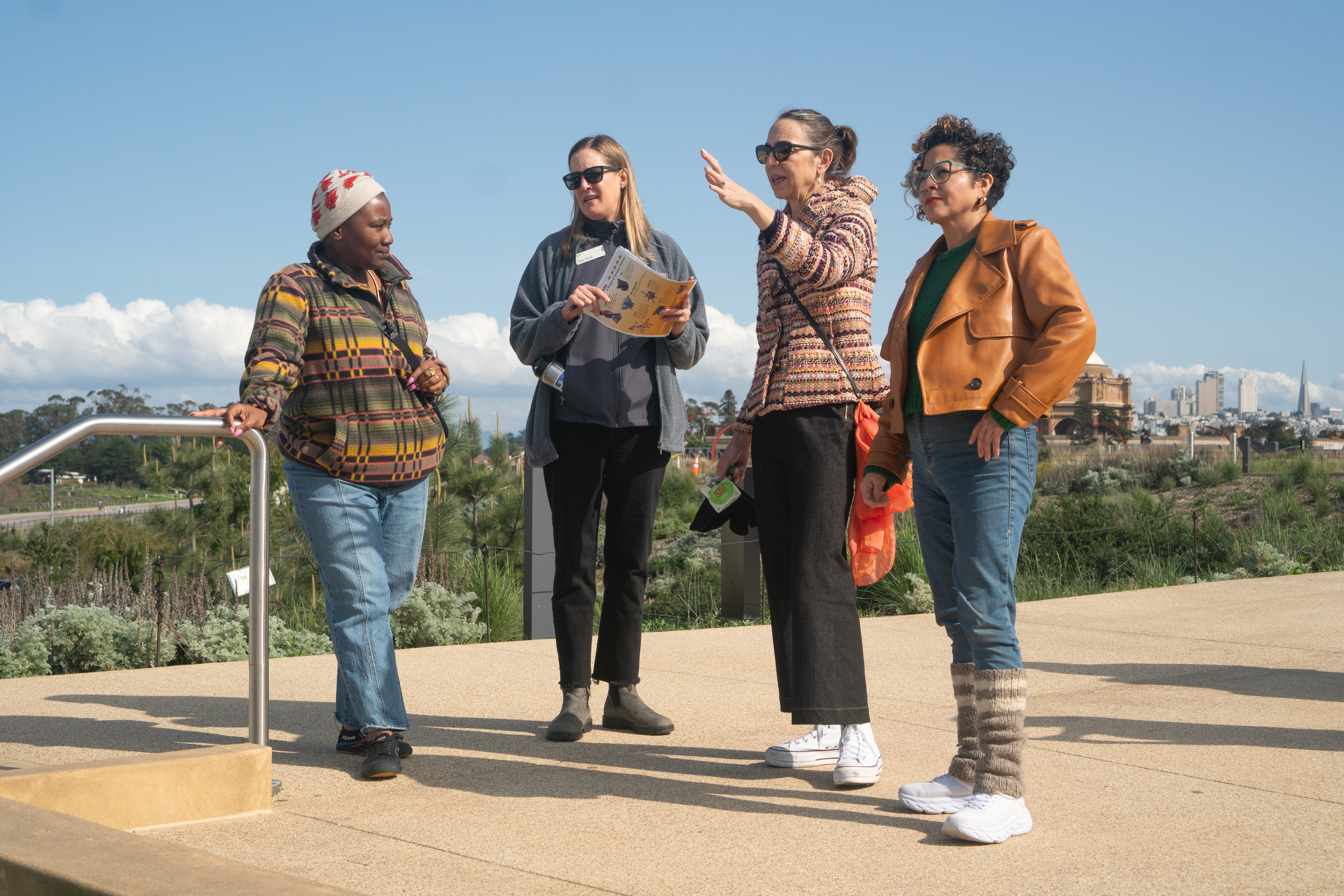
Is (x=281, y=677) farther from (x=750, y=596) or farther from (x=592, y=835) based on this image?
(x=750, y=596)

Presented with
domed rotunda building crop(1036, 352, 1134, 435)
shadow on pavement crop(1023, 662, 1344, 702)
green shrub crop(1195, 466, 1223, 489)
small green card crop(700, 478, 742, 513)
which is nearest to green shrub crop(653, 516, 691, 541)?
green shrub crop(1195, 466, 1223, 489)

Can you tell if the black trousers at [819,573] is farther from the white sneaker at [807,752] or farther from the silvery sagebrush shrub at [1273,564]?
the silvery sagebrush shrub at [1273,564]

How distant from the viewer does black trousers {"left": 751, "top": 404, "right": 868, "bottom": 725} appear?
127 inches

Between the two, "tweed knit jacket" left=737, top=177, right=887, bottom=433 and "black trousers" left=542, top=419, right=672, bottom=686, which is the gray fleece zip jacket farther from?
"tweed knit jacket" left=737, top=177, right=887, bottom=433

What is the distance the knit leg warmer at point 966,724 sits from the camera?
300 cm

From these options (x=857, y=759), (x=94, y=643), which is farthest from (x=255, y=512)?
(x=94, y=643)

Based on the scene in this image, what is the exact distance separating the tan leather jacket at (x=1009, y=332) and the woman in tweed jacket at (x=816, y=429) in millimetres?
424

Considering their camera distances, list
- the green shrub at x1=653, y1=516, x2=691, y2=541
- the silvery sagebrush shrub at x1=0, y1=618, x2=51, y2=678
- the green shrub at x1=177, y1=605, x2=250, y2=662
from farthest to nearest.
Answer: the green shrub at x1=653, y1=516, x2=691, y2=541, the green shrub at x1=177, y1=605, x2=250, y2=662, the silvery sagebrush shrub at x1=0, y1=618, x2=51, y2=678

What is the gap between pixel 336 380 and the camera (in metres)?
3.43

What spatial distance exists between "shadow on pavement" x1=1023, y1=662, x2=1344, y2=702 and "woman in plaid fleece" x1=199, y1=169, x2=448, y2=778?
3.12 metres

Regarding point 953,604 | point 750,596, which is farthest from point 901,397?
point 750,596

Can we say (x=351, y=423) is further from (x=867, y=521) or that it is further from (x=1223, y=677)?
(x=1223, y=677)

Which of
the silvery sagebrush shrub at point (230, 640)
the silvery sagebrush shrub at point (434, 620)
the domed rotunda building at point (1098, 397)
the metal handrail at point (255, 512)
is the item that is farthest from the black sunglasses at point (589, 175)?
the domed rotunda building at point (1098, 397)

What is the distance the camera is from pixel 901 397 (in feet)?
9.88
